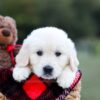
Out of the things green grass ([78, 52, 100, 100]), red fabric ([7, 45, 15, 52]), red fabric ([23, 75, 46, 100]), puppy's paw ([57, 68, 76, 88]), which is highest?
red fabric ([7, 45, 15, 52])

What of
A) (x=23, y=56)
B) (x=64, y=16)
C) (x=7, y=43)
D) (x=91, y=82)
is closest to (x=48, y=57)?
(x=23, y=56)

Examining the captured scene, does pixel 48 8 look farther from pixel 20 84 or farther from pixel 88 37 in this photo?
pixel 20 84

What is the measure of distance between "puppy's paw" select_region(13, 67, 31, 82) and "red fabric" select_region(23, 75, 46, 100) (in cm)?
6

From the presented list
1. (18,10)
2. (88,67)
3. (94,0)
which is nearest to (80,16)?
(94,0)

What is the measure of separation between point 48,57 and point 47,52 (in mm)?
30

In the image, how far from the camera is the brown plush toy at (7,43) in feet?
14.6

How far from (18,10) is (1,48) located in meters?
28.7

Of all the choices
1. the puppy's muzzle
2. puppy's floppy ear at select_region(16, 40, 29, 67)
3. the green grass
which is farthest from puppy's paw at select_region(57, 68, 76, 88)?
the green grass

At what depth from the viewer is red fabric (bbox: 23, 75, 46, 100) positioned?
14.1 feet

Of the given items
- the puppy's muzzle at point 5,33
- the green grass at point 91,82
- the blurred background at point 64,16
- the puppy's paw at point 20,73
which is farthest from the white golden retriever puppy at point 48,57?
the blurred background at point 64,16

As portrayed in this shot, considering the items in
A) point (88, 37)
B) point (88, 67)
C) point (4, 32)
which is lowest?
point (88, 37)

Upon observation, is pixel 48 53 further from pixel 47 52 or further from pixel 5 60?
pixel 5 60

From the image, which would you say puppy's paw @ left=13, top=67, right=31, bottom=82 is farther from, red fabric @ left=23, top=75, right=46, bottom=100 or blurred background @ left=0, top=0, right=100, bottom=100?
blurred background @ left=0, top=0, right=100, bottom=100

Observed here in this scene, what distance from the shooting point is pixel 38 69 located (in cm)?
420
